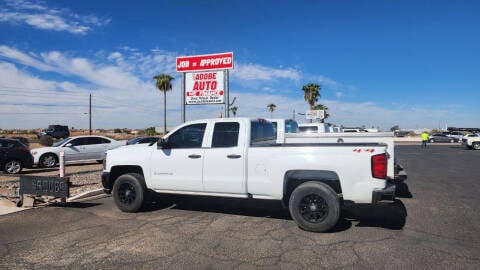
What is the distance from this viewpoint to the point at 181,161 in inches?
260

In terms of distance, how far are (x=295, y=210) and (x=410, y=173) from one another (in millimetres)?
9746

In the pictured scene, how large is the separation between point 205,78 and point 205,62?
0.66 meters

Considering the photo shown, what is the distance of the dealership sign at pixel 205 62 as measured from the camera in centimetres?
1370

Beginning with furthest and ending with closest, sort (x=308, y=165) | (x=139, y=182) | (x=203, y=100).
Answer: (x=203, y=100) < (x=139, y=182) < (x=308, y=165)

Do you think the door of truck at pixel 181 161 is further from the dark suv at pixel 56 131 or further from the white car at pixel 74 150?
the dark suv at pixel 56 131

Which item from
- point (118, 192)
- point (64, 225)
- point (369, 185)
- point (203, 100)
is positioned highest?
point (203, 100)

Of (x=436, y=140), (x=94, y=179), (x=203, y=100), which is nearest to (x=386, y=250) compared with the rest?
(x=94, y=179)

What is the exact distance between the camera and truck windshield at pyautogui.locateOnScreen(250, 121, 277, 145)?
6449mm

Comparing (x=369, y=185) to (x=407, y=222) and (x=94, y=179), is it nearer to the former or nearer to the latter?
(x=407, y=222)

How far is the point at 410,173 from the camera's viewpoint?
44.0 ft

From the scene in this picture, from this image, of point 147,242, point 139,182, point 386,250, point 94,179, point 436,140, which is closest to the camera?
point 386,250

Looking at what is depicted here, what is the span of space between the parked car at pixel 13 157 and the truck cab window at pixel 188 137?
10517mm

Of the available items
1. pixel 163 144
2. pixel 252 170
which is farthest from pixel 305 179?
pixel 163 144

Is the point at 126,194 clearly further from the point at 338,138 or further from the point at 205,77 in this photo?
the point at 205,77
